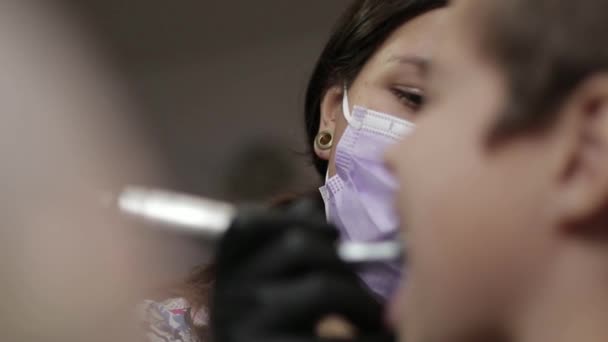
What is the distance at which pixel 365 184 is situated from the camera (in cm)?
96

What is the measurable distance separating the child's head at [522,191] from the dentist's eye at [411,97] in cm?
42

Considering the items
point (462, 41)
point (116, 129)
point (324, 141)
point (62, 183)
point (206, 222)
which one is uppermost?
point (462, 41)

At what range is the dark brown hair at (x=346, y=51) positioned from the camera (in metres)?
1.15

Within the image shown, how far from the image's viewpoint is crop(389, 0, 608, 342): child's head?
0.55 meters

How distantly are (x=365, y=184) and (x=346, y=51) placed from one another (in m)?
0.31

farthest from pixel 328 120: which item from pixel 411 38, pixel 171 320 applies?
pixel 171 320

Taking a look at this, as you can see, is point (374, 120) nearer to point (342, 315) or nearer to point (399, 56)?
point (399, 56)

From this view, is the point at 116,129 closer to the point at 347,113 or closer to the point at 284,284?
the point at 347,113

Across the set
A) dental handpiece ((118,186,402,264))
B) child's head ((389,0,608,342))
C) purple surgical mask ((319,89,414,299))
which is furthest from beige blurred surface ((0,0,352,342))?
child's head ((389,0,608,342))

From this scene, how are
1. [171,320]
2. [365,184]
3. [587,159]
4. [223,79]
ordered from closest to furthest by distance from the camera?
1. [587,159]
2. [365,184]
3. [171,320]
4. [223,79]

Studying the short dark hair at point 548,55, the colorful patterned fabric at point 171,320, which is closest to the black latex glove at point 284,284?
the short dark hair at point 548,55

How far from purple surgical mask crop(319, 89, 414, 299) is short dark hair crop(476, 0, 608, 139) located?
28cm

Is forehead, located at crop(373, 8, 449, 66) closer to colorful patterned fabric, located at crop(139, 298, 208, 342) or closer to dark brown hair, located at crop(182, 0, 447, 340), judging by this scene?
dark brown hair, located at crop(182, 0, 447, 340)

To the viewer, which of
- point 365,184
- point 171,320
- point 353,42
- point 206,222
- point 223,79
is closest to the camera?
point 206,222
